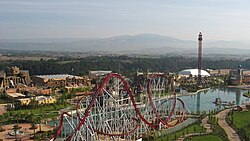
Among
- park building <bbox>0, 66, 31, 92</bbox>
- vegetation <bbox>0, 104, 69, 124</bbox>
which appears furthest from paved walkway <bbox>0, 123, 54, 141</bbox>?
park building <bbox>0, 66, 31, 92</bbox>

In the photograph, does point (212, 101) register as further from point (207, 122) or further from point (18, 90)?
point (18, 90)

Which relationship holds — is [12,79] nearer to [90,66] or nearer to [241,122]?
[90,66]

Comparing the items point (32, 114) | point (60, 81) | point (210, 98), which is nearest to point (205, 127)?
point (32, 114)

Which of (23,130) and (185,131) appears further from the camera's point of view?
(23,130)

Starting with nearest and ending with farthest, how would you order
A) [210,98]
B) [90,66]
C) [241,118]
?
[241,118], [210,98], [90,66]

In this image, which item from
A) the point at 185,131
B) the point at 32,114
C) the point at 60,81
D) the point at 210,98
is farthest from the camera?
the point at 60,81

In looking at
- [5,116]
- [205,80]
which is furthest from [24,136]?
[205,80]

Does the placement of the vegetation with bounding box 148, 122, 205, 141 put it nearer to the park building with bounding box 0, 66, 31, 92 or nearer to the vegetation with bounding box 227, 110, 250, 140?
the vegetation with bounding box 227, 110, 250, 140
